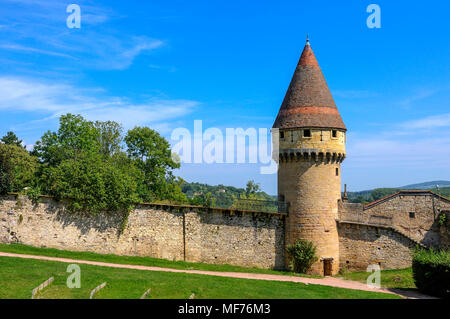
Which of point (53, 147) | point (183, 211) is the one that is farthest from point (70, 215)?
point (53, 147)

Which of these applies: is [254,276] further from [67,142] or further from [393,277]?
[67,142]

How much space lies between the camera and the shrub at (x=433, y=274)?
2067cm

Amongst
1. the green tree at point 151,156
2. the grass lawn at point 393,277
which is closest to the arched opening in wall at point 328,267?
the grass lawn at point 393,277

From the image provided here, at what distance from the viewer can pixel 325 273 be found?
26656 mm

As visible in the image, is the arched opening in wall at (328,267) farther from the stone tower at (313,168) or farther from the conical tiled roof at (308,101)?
the conical tiled roof at (308,101)

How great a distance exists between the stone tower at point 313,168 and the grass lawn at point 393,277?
137 cm

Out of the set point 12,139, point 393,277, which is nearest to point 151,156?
point 393,277

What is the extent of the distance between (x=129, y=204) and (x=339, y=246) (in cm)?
1478

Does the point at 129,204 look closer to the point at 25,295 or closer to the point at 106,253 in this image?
the point at 106,253

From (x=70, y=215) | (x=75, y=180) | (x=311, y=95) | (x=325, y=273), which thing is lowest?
(x=325, y=273)

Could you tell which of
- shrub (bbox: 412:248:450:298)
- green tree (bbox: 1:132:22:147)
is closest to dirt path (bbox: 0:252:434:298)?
shrub (bbox: 412:248:450:298)

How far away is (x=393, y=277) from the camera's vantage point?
24.4m
